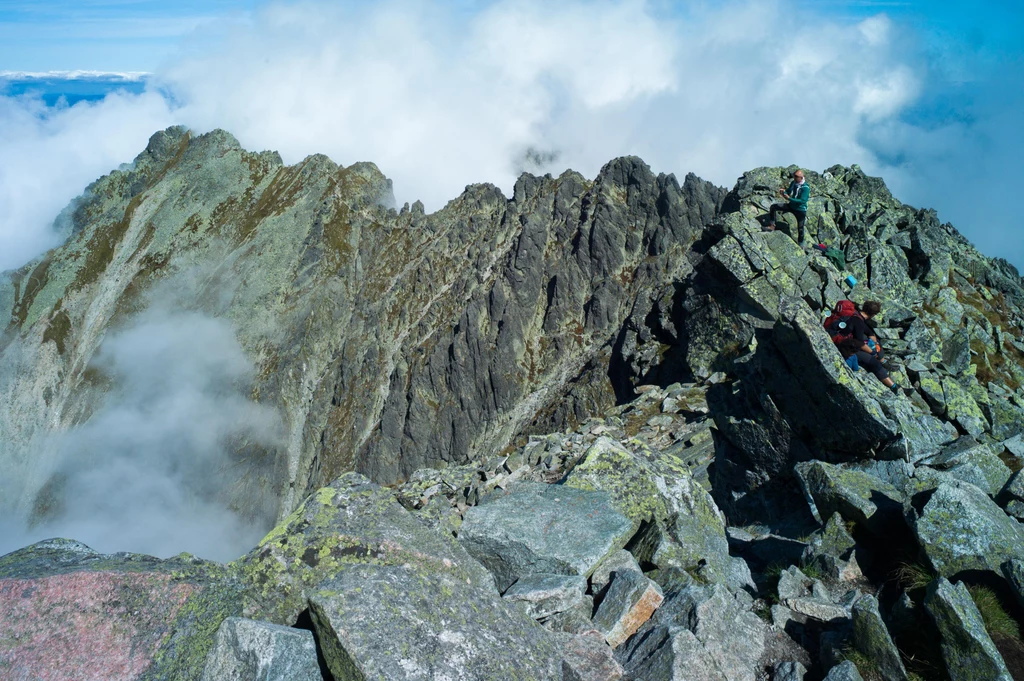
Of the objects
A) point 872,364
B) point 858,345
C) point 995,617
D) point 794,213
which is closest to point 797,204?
point 794,213

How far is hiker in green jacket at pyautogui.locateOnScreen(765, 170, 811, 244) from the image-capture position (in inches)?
1181

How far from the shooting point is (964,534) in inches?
406

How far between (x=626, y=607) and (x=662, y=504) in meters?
4.23

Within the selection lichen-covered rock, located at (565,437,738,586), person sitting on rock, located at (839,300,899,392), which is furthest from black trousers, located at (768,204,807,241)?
lichen-covered rock, located at (565,437,738,586)

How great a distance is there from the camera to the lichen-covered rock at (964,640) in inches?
312

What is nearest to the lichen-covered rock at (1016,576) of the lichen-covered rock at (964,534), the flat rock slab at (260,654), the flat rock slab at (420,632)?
the lichen-covered rock at (964,534)

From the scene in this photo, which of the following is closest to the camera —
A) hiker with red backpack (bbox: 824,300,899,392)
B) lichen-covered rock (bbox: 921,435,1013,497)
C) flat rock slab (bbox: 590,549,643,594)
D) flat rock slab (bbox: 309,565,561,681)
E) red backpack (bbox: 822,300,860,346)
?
flat rock slab (bbox: 309,565,561,681)

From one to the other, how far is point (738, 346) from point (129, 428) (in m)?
194

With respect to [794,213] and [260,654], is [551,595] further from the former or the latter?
[794,213]

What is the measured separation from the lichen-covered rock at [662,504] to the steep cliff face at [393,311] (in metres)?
61.4

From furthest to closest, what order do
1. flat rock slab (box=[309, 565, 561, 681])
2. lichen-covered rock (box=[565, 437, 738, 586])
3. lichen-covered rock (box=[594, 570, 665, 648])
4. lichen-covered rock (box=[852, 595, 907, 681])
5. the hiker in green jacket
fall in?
the hiker in green jacket → lichen-covered rock (box=[565, 437, 738, 586]) → lichen-covered rock (box=[594, 570, 665, 648]) → lichen-covered rock (box=[852, 595, 907, 681]) → flat rock slab (box=[309, 565, 561, 681])

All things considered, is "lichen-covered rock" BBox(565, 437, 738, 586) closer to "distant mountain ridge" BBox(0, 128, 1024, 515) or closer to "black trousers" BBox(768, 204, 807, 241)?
"black trousers" BBox(768, 204, 807, 241)

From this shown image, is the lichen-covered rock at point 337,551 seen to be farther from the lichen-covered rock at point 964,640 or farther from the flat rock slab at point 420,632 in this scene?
the lichen-covered rock at point 964,640

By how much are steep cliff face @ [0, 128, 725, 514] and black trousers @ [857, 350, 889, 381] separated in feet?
181
